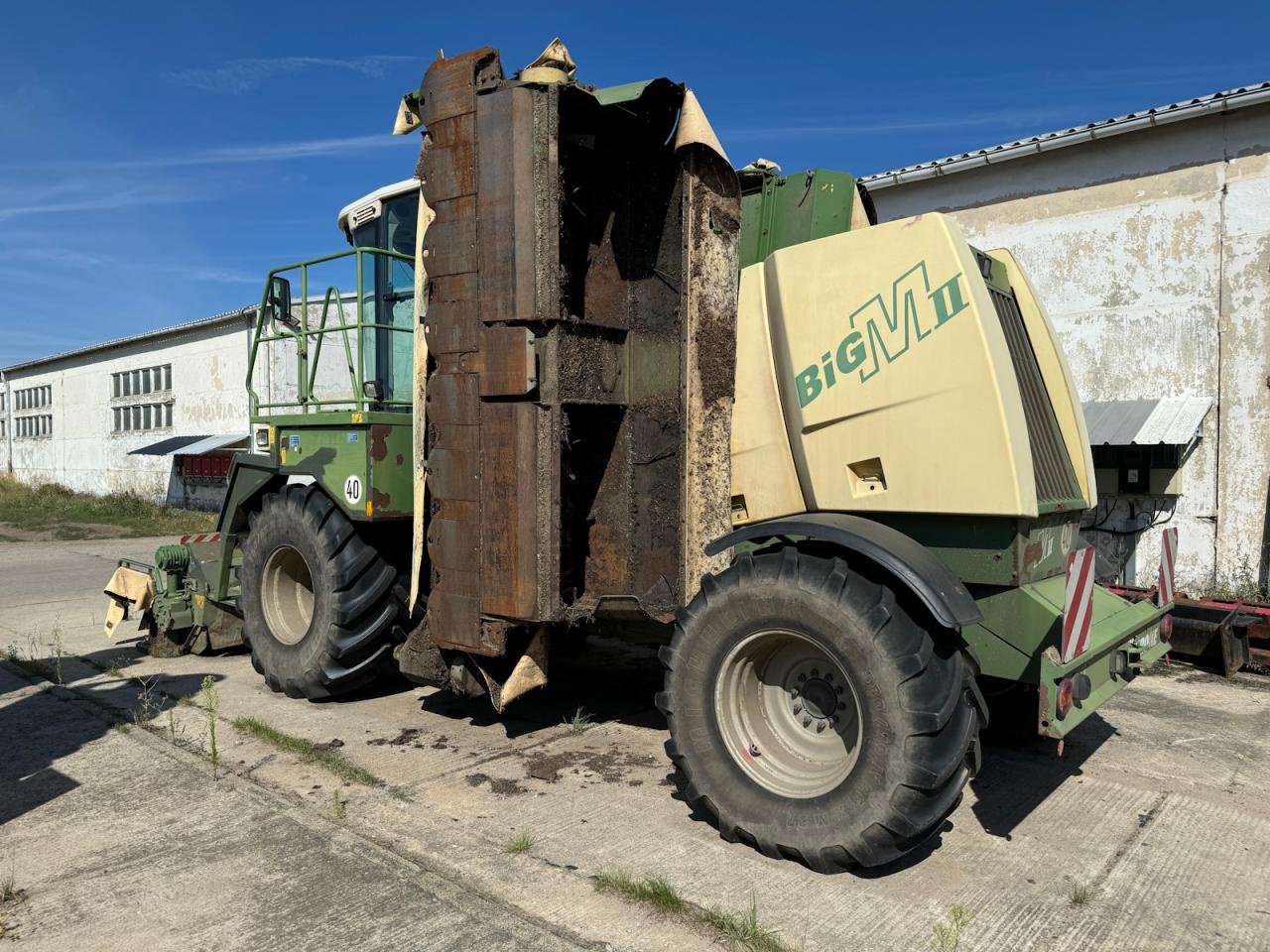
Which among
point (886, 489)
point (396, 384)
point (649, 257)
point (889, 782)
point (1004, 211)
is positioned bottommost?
point (889, 782)

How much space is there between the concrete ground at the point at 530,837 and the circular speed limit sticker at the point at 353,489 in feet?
4.27

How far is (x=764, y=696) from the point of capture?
377 centimetres

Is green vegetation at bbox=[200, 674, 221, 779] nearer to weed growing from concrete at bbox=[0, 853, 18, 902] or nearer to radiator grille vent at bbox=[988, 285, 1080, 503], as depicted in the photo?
weed growing from concrete at bbox=[0, 853, 18, 902]

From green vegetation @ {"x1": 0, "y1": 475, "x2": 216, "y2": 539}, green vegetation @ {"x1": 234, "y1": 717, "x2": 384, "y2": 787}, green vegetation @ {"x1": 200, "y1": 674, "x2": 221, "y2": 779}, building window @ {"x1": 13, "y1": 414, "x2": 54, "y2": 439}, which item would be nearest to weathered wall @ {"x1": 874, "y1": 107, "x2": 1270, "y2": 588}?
green vegetation @ {"x1": 234, "y1": 717, "x2": 384, "y2": 787}

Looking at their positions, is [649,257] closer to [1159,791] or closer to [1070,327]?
[1159,791]

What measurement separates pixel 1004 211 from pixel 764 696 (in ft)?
25.2

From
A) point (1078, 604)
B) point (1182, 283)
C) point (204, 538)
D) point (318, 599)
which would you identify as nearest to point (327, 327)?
point (318, 599)

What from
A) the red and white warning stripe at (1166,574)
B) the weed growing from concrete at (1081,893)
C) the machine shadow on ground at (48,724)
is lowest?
the weed growing from concrete at (1081,893)

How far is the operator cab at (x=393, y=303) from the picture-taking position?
5867 millimetres

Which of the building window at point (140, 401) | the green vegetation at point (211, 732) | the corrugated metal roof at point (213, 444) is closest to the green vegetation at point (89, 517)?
the corrugated metal roof at point (213, 444)

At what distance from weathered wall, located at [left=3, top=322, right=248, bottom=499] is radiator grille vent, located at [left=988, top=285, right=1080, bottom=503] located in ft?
64.4

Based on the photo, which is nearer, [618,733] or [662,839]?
[662,839]

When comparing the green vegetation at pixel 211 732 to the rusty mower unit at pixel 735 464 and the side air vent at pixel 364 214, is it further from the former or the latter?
the side air vent at pixel 364 214

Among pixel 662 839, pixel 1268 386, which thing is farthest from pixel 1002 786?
pixel 1268 386
